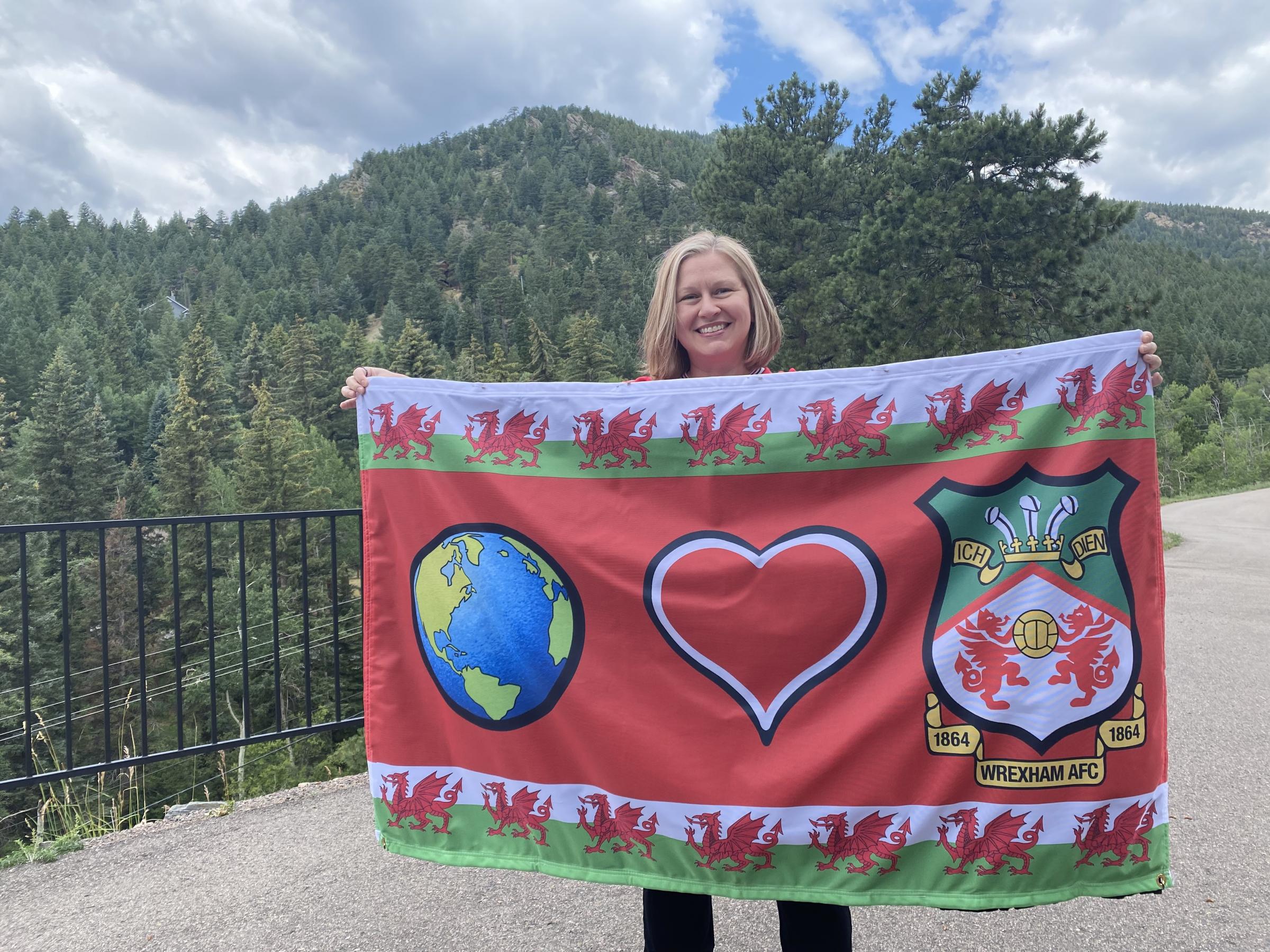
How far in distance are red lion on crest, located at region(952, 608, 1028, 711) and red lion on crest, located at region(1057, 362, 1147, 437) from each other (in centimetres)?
51

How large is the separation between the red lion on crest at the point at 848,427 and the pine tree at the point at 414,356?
5859 centimetres

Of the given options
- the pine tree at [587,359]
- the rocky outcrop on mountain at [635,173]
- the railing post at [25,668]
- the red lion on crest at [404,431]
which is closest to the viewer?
the red lion on crest at [404,431]

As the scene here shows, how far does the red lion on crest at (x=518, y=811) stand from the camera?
2102mm

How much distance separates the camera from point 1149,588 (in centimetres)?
191

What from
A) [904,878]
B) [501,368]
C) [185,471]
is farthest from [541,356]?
[904,878]

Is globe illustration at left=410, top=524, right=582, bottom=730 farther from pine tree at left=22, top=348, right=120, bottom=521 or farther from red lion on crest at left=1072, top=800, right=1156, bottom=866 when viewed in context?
pine tree at left=22, top=348, right=120, bottom=521

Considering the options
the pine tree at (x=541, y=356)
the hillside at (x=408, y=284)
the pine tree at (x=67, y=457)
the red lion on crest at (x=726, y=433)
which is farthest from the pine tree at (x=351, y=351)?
the red lion on crest at (x=726, y=433)

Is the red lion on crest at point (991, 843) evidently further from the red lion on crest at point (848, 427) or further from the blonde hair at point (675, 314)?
the blonde hair at point (675, 314)

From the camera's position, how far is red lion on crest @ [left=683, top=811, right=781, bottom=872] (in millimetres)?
1928

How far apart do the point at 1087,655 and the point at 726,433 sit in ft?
3.33

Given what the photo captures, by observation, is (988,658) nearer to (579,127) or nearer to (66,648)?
(66,648)

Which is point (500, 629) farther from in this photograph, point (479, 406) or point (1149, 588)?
point (1149, 588)

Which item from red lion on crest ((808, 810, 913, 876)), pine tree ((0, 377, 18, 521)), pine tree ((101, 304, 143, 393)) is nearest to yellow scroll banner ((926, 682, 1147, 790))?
red lion on crest ((808, 810, 913, 876))

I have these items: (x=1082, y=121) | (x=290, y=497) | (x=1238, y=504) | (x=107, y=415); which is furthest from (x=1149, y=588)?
(x=107, y=415)
